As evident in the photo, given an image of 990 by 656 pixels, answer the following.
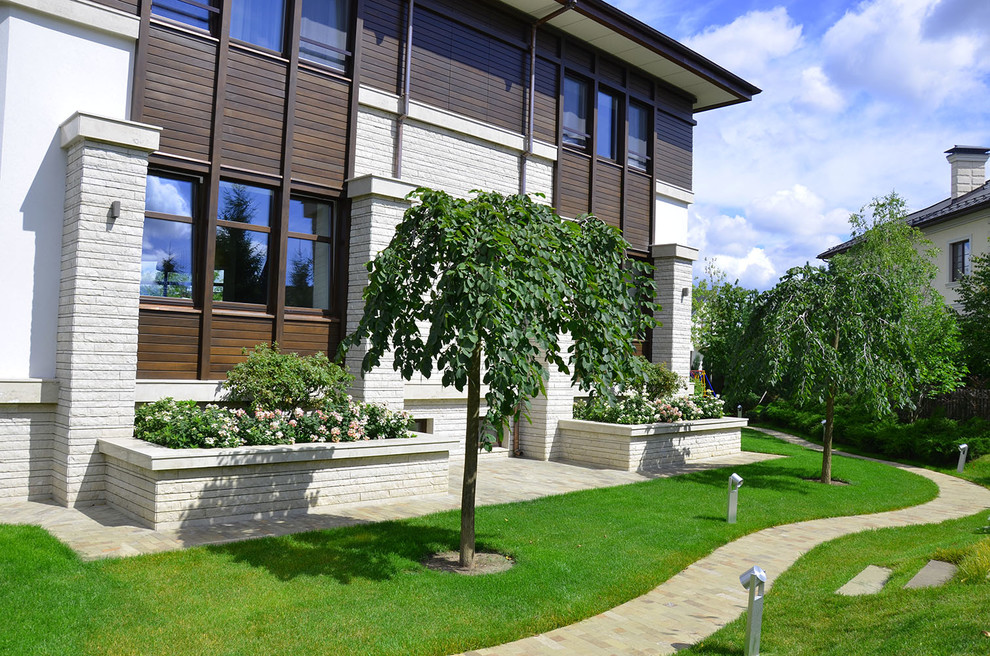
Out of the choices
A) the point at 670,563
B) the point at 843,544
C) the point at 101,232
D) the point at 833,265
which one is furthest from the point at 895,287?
the point at 101,232

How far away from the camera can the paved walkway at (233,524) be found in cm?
715

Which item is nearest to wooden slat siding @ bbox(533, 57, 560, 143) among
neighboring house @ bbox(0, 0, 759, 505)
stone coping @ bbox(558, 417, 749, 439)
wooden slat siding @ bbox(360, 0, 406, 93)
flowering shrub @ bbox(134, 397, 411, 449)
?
neighboring house @ bbox(0, 0, 759, 505)

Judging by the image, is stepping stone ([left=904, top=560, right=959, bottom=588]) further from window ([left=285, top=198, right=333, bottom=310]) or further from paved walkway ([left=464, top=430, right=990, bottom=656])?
window ([left=285, top=198, right=333, bottom=310])

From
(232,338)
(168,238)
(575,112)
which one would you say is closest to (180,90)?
(168,238)

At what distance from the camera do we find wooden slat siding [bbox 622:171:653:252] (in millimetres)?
17047

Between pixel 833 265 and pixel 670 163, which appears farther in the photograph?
pixel 670 163

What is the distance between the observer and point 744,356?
43.9ft

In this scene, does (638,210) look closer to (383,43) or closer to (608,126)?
(608,126)

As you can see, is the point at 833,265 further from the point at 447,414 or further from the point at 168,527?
the point at 168,527

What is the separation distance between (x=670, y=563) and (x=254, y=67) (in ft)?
29.5

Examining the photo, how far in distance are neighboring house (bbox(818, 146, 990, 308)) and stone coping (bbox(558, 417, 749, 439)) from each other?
15995 mm

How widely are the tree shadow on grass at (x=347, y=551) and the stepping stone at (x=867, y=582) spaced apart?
3.83 meters

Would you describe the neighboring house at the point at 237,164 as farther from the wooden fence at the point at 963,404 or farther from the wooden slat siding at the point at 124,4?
the wooden fence at the point at 963,404

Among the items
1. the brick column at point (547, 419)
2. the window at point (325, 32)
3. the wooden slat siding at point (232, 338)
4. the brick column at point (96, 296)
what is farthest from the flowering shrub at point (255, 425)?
the window at point (325, 32)
